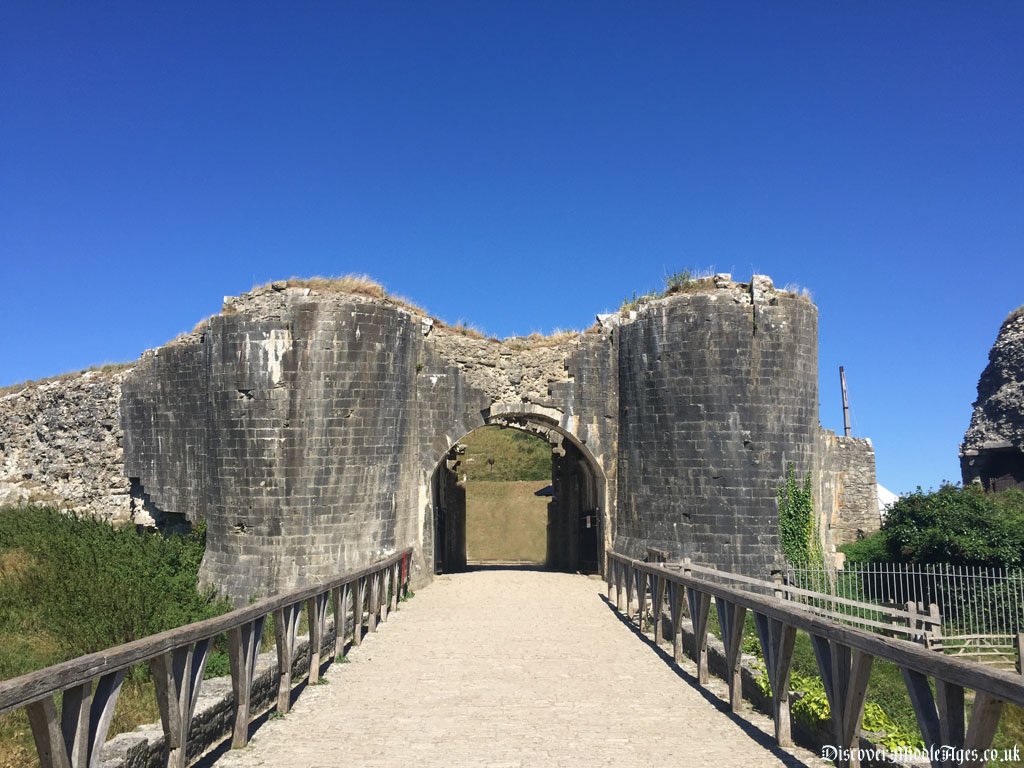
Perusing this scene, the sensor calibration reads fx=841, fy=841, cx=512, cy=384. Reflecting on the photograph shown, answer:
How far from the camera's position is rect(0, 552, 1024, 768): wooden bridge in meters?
4.11

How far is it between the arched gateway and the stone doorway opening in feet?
4.94

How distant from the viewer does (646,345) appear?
58.6 ft

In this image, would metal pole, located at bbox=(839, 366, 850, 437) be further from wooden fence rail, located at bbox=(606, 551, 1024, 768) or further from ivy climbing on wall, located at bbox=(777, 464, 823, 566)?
wooden fence rail, located at bbox=(606, 551, 1024, 768)

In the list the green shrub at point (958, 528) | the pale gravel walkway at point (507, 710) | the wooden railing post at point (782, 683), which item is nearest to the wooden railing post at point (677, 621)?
the pale gravel walkway at point (507, 710)

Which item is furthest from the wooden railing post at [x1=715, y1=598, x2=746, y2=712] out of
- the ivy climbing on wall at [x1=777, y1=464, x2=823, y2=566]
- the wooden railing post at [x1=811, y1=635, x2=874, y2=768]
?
the ivy climbing on wall at [x1=777, y1=464, x2=823, y2=566]

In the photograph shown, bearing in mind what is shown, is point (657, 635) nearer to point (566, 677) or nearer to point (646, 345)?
point (566, 677)

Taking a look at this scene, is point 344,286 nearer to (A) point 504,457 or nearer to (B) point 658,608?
(B) point 658,608

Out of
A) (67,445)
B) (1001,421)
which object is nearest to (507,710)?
(67,445)

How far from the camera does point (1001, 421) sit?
28219 mm

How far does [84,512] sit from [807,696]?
66.0 ft

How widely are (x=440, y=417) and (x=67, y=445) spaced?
11173 millimetres

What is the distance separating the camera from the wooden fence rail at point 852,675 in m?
3.78

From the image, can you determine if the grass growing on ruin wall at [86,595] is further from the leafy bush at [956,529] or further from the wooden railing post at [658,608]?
the leafy bush at [956,529]

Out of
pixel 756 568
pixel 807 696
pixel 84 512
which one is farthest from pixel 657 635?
pixel 84 512
